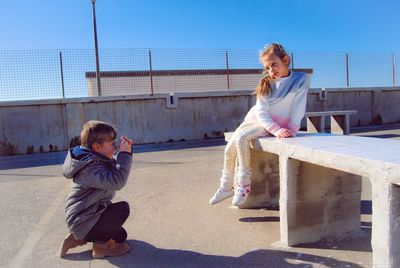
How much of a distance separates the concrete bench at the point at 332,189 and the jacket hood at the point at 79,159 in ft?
4.95

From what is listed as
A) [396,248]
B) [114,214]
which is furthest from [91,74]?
[396,248]

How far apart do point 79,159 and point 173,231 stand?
1.32 metres

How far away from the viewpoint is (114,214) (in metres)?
3.06

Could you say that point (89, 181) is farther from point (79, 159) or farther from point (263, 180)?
point (263, 180)

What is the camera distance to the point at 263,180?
14.8ft

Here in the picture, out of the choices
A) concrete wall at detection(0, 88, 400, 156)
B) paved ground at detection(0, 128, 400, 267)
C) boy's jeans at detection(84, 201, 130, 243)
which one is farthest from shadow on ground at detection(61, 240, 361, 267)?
concrete wall at detection(0, 88, 400, 156)

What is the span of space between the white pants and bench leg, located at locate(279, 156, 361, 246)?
1.57 feet

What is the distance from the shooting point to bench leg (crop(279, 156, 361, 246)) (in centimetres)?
323

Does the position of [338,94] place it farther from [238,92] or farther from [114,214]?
[114,214]

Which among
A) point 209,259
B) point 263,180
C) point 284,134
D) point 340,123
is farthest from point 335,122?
point 209,259

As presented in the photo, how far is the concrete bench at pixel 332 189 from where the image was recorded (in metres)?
2.19

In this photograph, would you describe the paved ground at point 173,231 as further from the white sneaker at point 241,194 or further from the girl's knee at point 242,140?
the girl's knee at point 242,140

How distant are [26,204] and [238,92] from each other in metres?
9.09

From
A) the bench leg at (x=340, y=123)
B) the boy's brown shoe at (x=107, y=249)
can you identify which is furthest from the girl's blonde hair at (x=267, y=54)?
the bench leg at (x=340, y=123)
